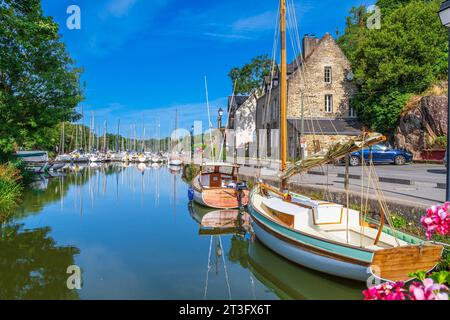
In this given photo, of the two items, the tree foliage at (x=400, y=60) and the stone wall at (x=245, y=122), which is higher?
the tree foliage at (x=400, y=60)

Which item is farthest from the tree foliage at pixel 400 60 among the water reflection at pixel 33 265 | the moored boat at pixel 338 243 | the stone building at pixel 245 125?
the water reflection at pixel 33 265

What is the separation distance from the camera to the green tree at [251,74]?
52469mm

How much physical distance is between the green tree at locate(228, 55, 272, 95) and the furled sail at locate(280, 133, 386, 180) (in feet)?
139

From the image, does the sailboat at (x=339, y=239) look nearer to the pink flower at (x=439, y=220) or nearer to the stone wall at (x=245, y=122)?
the pink flower at (x=439, y=220)

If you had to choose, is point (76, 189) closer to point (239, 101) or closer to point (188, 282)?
point (188, 282)

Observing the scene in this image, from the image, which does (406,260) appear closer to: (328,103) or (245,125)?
(328,103)

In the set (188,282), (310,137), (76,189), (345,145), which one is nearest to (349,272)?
(345,145)

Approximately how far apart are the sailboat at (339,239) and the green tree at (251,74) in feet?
143

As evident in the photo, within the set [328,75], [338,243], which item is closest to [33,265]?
[338,243]

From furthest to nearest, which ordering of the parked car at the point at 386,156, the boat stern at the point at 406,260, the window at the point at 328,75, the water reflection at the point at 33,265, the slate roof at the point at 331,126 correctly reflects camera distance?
the window at the point at 328,75 → the slate roof at the point at 331,126 → the parked car at the point at 386,156 → the water reflection at the point at 33,265 → the boat stern at the point at 406,260

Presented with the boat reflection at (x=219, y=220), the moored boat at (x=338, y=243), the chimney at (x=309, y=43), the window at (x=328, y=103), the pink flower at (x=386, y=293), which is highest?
the chimney at (x=309, y=43)

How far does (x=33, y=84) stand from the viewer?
21.2 metres

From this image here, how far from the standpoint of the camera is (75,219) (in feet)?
49.0
